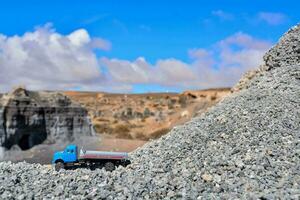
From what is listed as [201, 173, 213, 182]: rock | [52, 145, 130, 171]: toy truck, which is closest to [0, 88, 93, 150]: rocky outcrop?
[52, 145, 130, 171]: toy truck

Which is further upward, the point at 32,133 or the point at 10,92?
the point at 10,92

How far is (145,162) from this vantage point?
17.6 metres

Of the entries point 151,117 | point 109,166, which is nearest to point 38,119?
point 109,166

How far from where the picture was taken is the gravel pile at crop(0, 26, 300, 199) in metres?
12.5

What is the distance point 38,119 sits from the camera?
48531 mm

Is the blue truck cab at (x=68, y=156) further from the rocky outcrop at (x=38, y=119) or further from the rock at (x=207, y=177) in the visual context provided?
the rocky outcrop at (x=38, y=119)

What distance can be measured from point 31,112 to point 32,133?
6.75ft

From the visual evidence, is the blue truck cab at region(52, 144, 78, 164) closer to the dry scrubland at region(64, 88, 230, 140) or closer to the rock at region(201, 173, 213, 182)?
the rock at region(201, 173, 213, 182)

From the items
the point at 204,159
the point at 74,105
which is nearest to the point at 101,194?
the point at 204,159

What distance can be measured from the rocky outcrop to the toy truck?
88.2 feet

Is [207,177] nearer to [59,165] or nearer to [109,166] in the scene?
[109,166]

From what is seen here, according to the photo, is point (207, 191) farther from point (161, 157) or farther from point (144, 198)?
point (161, 157)

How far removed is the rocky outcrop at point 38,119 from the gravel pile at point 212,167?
1040 inches

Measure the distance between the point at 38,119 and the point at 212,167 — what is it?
3593cm
